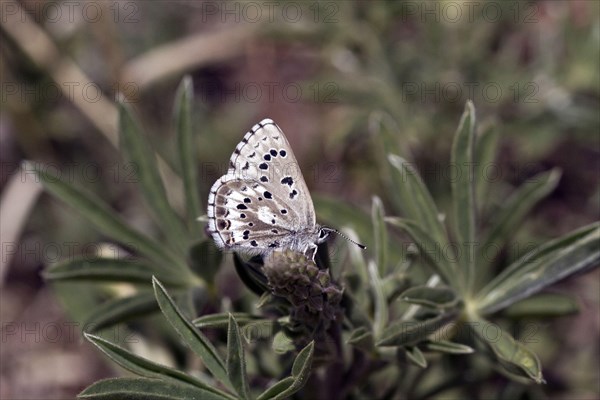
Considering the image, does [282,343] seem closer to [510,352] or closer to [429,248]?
[429,248]

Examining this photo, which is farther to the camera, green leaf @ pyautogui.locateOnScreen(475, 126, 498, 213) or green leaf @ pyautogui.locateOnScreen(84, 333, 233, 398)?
green leaf @ pyautogui.locateOnScreen(475, 126, 498, 213)

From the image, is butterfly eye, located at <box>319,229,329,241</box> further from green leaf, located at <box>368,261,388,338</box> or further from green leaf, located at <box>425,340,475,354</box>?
green leaf, located at <box>425,340,475,354</box>

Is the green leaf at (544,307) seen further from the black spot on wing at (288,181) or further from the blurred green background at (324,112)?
the black spot on wing at (288,181)

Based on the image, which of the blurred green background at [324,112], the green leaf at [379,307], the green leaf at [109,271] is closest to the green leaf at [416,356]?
the green leaf at [379,307]

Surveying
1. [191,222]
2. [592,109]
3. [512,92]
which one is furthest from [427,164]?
[191,222]

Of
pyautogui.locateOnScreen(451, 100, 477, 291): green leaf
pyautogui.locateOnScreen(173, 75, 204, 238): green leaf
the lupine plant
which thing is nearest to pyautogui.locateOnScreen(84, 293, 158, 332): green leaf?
the lupine plant

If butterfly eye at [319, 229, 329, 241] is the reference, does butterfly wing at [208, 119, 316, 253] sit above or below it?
above

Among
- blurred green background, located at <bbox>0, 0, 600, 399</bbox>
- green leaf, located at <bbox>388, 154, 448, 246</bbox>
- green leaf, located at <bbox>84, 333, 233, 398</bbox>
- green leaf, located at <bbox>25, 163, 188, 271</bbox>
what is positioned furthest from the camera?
blurred green background, located at <bbox>0, 0, 600, 399</bbox>
